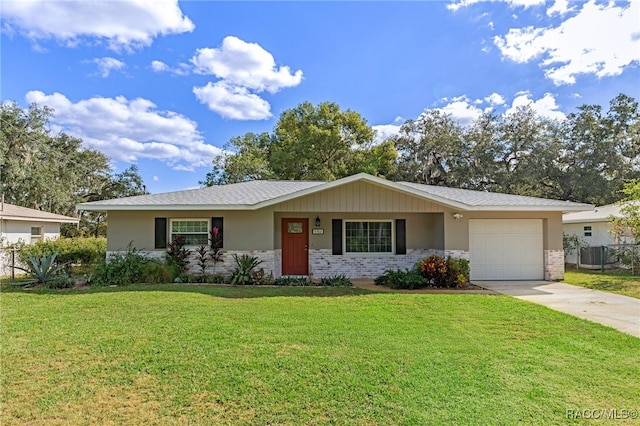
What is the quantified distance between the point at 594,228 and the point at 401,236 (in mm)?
10274

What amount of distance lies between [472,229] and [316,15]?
27.4 ft

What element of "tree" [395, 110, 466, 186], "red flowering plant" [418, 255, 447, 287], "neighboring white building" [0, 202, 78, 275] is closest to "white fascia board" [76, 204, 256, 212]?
"neighboring white building" [0, 202, 78, 275]

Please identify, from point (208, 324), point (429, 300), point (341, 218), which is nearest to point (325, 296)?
point (429, 300)

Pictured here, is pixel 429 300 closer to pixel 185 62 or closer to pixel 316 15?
pixel 316 15

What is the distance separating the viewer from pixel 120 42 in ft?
43.4

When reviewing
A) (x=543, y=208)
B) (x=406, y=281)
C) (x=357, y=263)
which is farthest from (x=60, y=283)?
(x=543, y=208)

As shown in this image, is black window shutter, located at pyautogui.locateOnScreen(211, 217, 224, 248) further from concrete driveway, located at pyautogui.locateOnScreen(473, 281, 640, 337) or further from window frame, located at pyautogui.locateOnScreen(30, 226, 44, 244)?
window frame, located at pyautogui.locateOnScreen(30, 226, 44, 244)

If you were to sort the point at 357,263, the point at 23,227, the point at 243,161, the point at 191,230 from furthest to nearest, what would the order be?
1. the point at 243,161
2. the point at 23,227
3. the point at 357,263
4. the point at 191,230

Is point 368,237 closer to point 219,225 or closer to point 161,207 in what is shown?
point 219,225

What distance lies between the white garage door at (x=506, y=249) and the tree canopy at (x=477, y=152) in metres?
12.0

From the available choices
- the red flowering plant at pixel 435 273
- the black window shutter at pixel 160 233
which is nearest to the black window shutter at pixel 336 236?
the red flowering plant at pixel 435 273

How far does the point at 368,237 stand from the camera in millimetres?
12023

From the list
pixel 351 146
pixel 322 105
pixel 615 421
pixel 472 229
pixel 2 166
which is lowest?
pixel 615 421

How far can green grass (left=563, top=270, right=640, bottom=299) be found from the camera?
950 cm
